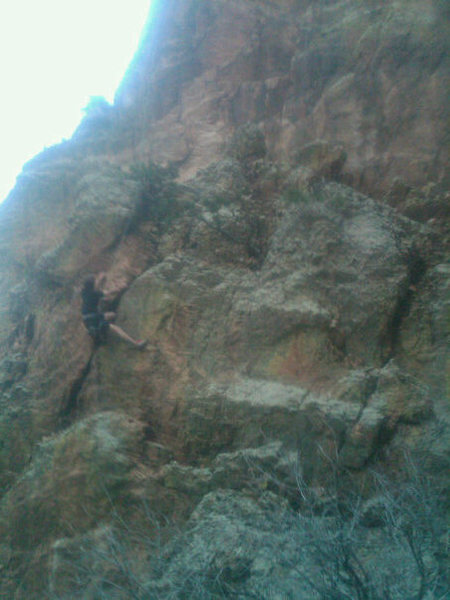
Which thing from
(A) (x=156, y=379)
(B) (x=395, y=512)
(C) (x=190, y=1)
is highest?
(C) (x=190, y=1)

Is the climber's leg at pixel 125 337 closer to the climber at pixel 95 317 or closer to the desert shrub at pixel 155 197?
the climber at pixel 95 317

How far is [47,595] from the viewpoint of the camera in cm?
562

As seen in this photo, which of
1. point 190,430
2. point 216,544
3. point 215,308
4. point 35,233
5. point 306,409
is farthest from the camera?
point 35,233

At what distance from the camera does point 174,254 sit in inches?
302

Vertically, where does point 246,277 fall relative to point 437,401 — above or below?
above

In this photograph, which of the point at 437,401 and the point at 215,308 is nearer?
the point at 437,401

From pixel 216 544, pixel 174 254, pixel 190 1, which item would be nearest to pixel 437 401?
pixel 216 544

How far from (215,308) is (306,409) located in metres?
2.16

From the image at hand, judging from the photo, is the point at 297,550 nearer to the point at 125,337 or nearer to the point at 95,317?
the point at 125,337

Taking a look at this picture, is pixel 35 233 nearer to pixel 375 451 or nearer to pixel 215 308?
pixel 215 308

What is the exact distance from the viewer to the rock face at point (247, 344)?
Result: 5117 mm

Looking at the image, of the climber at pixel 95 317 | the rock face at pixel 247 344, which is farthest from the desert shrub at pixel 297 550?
the climber at pixel 95 317

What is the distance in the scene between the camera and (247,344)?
6531 mm

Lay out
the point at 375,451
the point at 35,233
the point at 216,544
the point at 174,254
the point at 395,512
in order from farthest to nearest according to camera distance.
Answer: the point at 35,233
the point at 174,254
the point at 375,451
the point at 216,544
the point at 395,512
